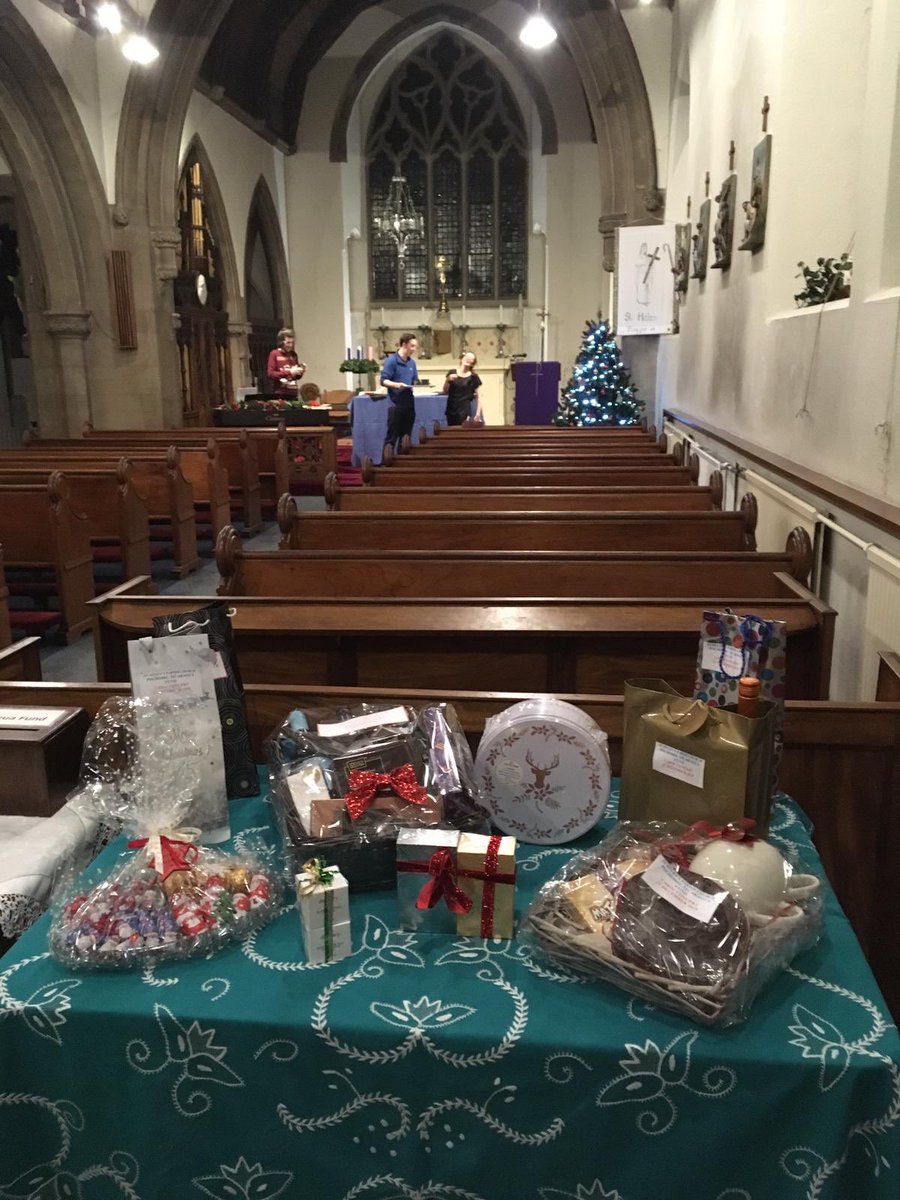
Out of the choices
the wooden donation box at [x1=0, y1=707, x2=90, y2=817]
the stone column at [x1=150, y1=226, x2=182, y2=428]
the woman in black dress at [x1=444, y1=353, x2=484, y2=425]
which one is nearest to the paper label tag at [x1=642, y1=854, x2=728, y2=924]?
the wooden donation box at [x1=0, y1=707, x2=90, y2=817]

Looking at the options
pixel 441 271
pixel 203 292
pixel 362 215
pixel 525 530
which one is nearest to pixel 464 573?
pixel 525 530

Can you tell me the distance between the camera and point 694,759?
4.30 feet

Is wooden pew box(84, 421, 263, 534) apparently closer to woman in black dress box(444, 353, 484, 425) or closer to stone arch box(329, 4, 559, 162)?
woman in black dress box(444, 353, 484, 425)

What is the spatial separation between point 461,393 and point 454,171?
7.49 m

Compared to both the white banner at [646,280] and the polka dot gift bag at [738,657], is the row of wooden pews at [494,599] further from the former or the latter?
the white banner at [646,280]

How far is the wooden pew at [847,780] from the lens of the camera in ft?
5.57

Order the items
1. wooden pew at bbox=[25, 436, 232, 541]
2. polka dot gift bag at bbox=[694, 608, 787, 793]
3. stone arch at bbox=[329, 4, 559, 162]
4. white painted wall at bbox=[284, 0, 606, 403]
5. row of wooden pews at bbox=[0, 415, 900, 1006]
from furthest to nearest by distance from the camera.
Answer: white painted wall at bbox=[284, 0, 606, 403] < stone arch at bbox=[329, 4, 559, 162] < wooden pew at bbox=[25, 436, 232, 541] < row of wooden pews at bbox=[0, 415, 900, 1006] < polka dot gift bag at bbox=[694, 608, 787, 793]

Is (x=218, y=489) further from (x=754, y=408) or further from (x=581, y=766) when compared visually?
(x=581, y=766)

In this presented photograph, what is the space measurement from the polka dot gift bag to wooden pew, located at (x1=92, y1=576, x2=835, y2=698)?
0.85 m

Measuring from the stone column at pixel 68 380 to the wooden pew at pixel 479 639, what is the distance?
8.14m

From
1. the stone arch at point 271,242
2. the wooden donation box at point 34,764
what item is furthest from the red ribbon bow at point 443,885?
the stone arch at point 271,242

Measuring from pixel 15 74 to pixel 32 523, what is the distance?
19.9 ft

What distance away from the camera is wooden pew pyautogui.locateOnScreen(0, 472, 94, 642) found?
4938mm

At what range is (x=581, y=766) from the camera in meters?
1.41
